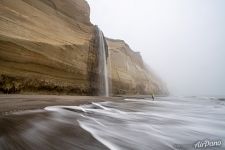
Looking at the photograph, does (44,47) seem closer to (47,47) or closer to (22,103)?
(47,47)

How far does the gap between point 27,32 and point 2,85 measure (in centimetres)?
314

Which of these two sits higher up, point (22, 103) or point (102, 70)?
point (102, 70)

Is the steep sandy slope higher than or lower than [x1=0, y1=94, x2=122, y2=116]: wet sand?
higher

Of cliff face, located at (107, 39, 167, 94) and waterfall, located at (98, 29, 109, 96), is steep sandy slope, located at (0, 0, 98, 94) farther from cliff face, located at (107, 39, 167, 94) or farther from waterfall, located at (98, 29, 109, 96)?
cliff face, located at (107, 39, 167, 94)

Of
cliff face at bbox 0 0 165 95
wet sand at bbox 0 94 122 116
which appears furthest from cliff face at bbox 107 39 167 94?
wet sand at bbox 0 94 122 116

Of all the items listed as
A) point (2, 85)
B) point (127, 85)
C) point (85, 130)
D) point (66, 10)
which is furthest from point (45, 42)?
point (127, 85)

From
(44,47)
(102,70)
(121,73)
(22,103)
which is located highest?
(44,47)

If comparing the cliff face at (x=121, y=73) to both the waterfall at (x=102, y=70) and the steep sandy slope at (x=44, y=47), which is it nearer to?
the waterfall at (x=102, y=70)

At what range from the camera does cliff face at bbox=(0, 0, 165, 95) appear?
9883 millimetres

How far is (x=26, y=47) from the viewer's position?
10.6 metres

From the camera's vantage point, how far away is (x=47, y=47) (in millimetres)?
12102

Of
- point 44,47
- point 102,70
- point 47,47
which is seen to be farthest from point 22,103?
point 102,70

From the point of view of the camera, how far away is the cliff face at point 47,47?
9.88 metres

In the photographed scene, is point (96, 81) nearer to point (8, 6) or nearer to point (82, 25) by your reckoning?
point (82, 25)
